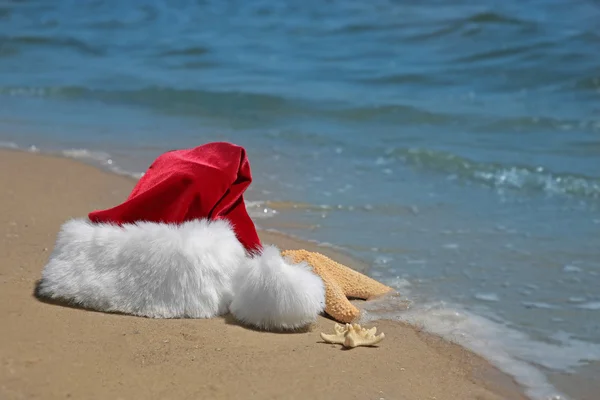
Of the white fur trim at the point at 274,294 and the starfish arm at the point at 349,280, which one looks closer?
the white fur trim at the point at 274,294

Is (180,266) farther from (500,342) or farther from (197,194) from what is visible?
(500,342)

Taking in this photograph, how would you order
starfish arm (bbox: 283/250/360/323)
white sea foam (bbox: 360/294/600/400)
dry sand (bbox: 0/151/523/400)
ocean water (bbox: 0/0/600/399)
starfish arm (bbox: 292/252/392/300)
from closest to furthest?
dry sand (bbox: 0/151/523/400)
white sea foam (bbox: 360/294/600/400)
starfish arm (bbox: 283/250/360/323)
starfish arm (bbox: 292/252/392/300)
ocean water (bbox: 0/0/600/399)

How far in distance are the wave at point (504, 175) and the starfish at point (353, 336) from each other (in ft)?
12.1

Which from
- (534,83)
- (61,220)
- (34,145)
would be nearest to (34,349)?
(61,220)

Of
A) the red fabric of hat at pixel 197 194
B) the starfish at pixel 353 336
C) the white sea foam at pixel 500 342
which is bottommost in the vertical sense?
the white sea foam at pixel 500 342

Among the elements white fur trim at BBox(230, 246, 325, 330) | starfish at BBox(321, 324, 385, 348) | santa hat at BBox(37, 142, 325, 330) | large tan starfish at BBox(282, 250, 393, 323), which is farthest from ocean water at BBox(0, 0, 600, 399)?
Result: santa hat at BBox(37, 142, 325, 330)

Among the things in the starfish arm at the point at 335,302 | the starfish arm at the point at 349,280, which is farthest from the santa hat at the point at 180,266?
the starfish arm at the point at 349,280

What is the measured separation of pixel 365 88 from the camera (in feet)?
38.0

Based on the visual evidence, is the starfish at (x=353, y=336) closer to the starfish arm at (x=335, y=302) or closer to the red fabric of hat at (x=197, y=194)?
the starfish arm at (x=335, y=302)

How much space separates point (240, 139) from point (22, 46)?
27.3 feet

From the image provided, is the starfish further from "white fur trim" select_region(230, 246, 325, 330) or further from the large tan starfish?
Result: the large tan starfish

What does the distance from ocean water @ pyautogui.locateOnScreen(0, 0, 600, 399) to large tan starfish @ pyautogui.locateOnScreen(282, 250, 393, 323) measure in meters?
0.12

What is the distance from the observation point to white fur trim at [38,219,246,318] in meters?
3.36

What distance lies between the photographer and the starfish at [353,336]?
3328 mm
